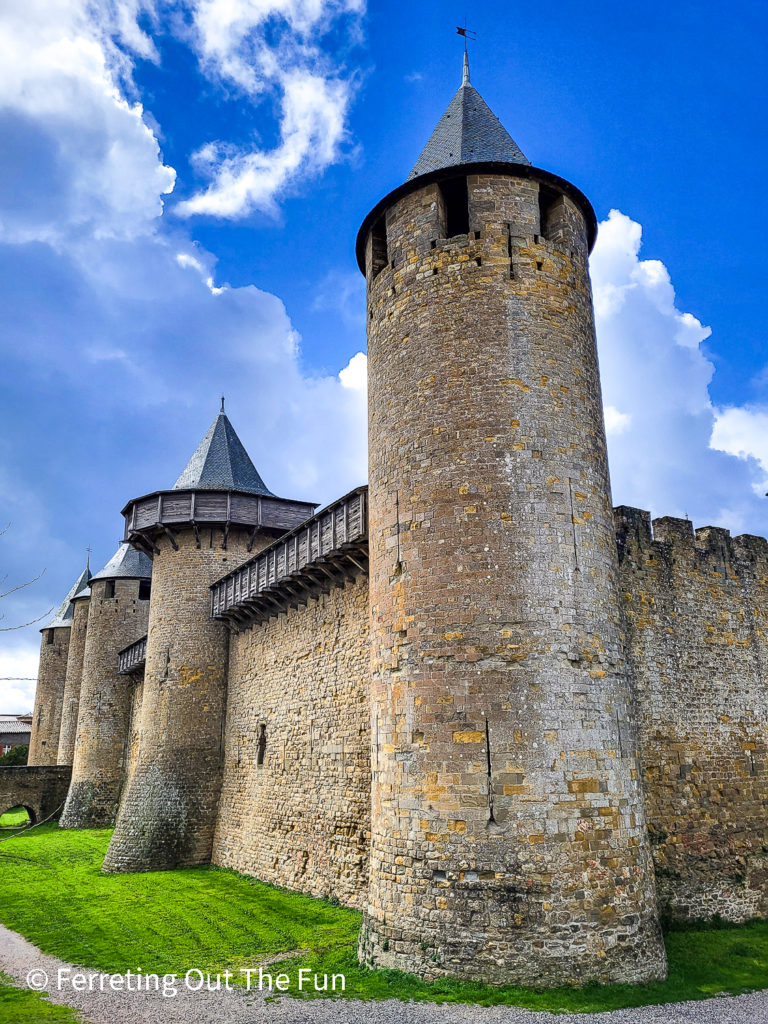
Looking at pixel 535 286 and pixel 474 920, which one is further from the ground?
pixel 535 286

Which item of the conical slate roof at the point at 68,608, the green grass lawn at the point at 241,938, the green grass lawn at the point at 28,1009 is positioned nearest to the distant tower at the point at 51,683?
the conical slate roof at the point at 68,608

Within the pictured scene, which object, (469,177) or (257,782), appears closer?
(469,177)

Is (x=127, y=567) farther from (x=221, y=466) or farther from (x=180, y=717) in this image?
(x=180, y=717)

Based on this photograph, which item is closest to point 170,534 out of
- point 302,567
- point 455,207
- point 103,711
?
point 302,567

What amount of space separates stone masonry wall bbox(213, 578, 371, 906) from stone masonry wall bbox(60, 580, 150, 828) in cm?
1037

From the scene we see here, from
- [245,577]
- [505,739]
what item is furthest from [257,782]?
[505,739]

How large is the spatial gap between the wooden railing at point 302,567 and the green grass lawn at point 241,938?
6084 mm

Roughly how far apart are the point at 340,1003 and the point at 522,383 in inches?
323

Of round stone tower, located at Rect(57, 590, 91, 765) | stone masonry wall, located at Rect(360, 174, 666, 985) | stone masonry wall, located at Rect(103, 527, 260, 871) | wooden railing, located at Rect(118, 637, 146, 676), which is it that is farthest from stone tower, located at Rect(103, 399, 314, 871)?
round stone tower, located at Rect(57, 590, 91, 765)

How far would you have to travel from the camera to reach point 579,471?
10766mm

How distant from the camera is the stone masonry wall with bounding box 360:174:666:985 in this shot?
879 cm

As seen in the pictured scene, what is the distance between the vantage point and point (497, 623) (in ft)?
31.7

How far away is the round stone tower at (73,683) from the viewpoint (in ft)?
105

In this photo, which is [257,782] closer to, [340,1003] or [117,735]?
[340,1003]
